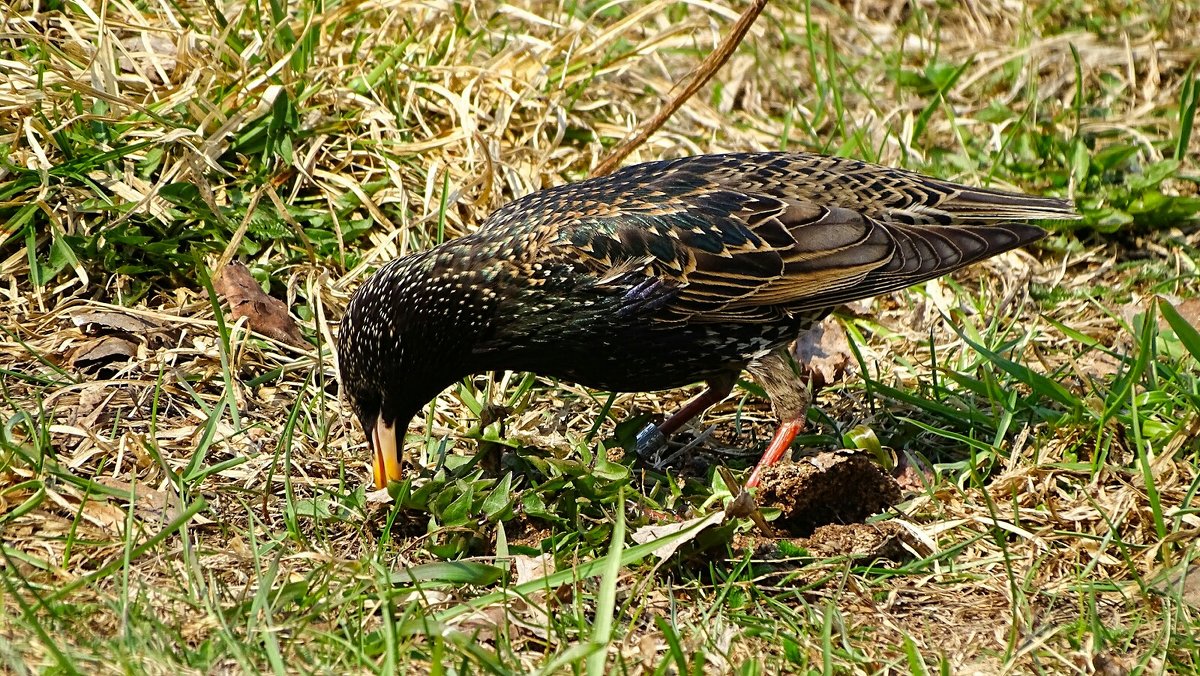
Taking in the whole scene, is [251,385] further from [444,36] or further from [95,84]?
[444,36]

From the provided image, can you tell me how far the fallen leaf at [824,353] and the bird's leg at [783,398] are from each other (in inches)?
23.9

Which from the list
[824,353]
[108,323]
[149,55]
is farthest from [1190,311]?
[149,55]

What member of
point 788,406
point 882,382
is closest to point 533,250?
point 788,406

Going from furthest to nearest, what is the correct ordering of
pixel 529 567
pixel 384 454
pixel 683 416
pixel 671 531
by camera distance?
pixel 683 416 < pixel 384 454 < pixel 671 531 < pixel 529 567

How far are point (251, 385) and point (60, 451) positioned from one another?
2.59 ft

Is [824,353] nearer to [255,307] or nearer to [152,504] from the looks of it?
[255,307]

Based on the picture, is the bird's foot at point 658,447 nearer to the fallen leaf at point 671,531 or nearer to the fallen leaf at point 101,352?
the fallen leaf at point 671,531

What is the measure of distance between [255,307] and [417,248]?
29.6 inches

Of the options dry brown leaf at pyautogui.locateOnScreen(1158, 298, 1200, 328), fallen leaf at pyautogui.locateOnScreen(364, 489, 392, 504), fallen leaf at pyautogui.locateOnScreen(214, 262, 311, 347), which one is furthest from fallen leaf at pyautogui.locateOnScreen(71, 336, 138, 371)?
dry brown leaf at pyautogui.locateOnScreen(1158, 298, 1200, 328)

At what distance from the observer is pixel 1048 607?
161 inches

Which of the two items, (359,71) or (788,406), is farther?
(359,71)

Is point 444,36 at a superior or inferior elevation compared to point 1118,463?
superior

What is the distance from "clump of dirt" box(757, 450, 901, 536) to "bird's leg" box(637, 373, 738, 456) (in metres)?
0.65

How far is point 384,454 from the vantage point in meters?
4.51
